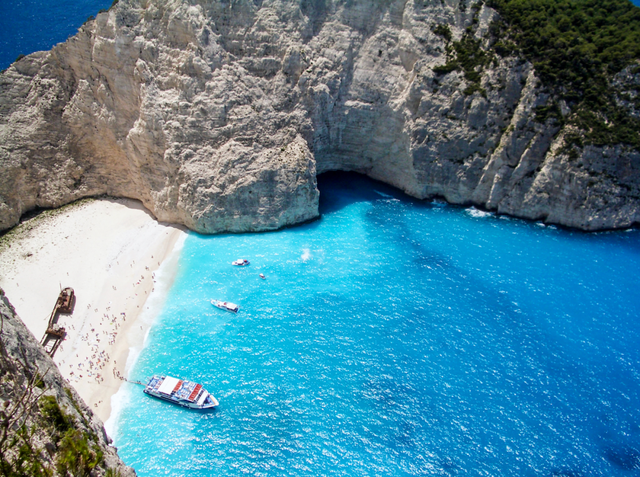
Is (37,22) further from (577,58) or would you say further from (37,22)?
(577,58)

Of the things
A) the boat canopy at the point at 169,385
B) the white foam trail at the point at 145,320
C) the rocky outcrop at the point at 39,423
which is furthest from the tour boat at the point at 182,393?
the rocky outcrop at the point at 39,423

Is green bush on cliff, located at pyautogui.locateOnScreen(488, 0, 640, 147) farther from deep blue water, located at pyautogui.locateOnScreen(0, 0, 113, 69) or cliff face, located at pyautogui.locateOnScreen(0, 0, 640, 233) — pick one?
deep blue water, located at pyautogui.locateOnScreen(0, 0, 113, 69)

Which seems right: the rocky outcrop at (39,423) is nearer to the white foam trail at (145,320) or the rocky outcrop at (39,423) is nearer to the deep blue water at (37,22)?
the white foam trail at (145,320)

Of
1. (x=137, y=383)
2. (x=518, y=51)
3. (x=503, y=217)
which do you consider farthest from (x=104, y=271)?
(x=518, y=51)

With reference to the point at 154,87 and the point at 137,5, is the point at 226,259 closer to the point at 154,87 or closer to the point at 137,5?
the point at 154,87

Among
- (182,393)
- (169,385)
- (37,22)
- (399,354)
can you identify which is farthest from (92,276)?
(37,22)

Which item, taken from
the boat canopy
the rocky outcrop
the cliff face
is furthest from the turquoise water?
the rocky outcrop
